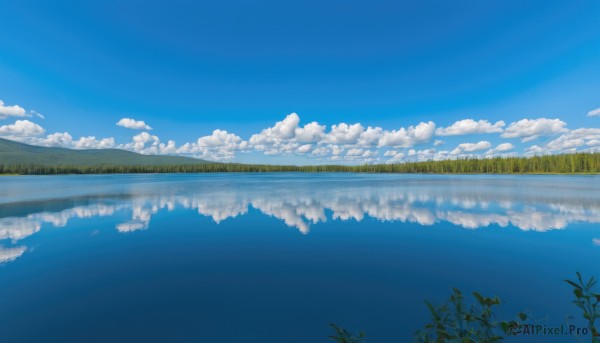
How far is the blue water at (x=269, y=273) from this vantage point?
5504 mm

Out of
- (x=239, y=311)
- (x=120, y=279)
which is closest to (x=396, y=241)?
(x=239, y=311)

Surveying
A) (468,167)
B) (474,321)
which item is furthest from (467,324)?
(468,167)

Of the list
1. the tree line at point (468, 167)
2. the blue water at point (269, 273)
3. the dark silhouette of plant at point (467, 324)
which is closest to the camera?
the dark silhouette of plant at point (467, 324)

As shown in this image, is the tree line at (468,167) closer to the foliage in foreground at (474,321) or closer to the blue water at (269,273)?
the blue water at (269,273)

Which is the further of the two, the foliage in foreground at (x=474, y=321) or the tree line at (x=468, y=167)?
the tree line at (x=468, y=167)

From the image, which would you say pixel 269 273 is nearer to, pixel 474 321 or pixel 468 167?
pixel 474 321

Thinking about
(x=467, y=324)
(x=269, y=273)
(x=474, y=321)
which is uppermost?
(x=467, y=324)

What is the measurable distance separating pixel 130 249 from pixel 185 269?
3630mm

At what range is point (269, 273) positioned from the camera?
806 centimetres

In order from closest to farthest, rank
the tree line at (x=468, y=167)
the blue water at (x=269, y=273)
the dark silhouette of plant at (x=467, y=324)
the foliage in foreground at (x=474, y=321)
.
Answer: the foliage in foreground at (x=474, y=321), the dark silhouette of plant at (x=467, y=324), the blue water at (x=269, y=273), the tree line at (x=468, y=167)

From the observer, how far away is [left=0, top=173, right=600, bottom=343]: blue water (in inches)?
217

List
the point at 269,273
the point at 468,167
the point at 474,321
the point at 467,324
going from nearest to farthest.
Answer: the point at 467,324, the point at 474,321, the point at 269,273, the point at 468,167

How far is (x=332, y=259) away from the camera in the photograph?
9188mm

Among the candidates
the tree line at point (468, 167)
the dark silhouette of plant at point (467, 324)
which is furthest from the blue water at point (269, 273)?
the tree line at point (468, 167)
